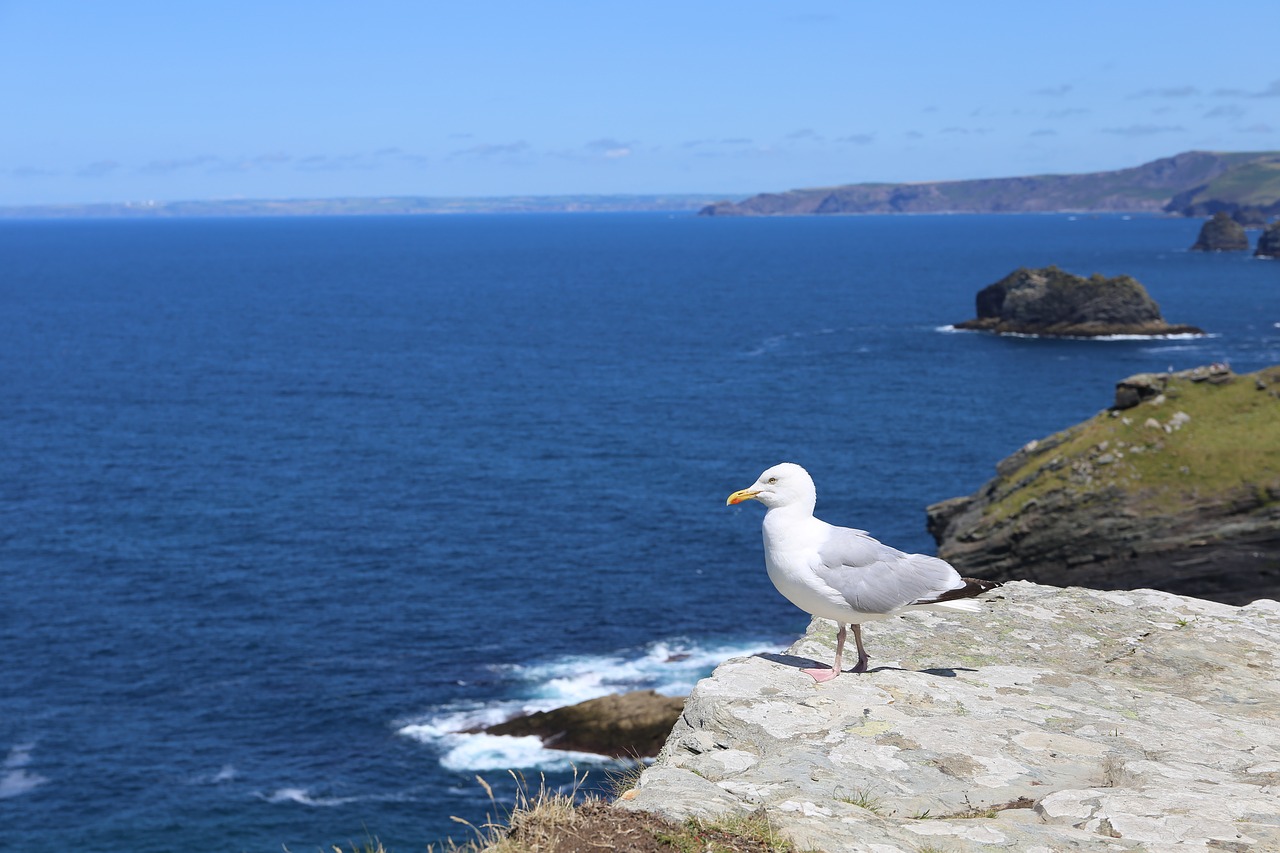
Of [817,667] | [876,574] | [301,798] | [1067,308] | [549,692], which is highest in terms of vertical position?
[876,574]

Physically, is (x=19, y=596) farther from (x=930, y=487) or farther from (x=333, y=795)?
(x=930, y=487)

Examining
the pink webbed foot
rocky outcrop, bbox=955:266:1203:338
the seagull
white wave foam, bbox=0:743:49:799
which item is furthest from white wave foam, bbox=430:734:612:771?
rocky outcrop, bbox=955:266:1203:338

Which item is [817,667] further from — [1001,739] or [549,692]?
[549,692]

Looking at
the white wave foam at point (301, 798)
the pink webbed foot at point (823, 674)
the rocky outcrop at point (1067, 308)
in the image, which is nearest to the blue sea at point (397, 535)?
the white wave foam at point (301, 798)

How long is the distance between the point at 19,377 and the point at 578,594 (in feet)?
304

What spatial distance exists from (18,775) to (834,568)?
4499cm

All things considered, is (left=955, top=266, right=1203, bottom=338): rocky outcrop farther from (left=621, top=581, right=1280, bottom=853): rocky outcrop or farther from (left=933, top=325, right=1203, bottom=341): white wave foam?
(left=621, top=581, right=1280, bottom=853): rocky outcrop

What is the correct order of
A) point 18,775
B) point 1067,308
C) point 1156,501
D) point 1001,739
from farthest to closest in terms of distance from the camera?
1. point 1067,308
2. point 1156,501
3. point 18,775
4. point 1001,739

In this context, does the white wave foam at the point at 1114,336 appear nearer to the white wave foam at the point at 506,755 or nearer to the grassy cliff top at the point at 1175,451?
the grassy cliff top at the point at 1175,451

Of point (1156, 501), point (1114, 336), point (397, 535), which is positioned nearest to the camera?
point (1156, 501)

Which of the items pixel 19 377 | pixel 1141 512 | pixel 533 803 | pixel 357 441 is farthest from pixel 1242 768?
pixel 19 377

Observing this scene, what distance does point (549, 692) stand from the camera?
4875cm

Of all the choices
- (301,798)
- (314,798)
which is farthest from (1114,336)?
(301,798)

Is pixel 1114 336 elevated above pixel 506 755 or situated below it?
above
